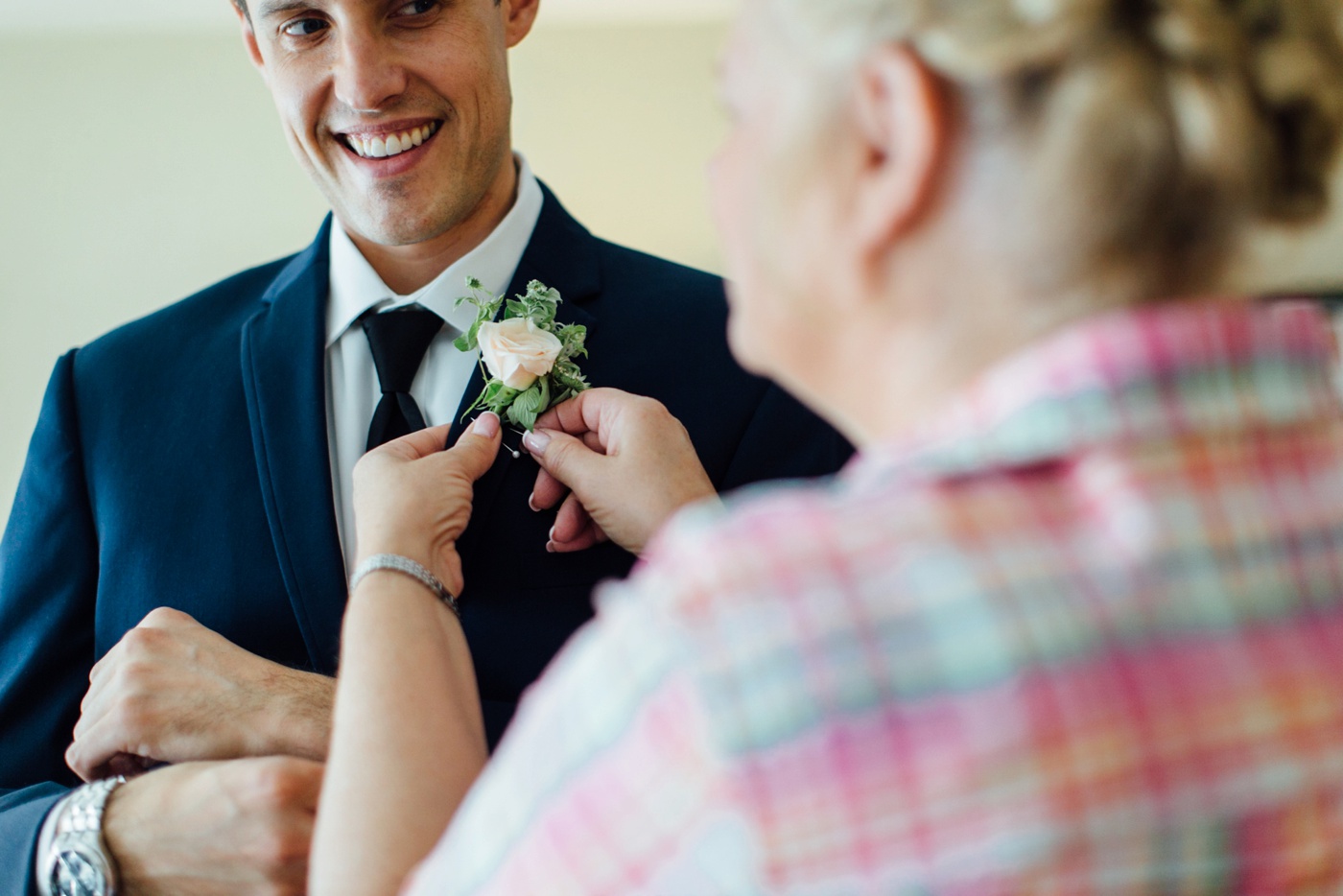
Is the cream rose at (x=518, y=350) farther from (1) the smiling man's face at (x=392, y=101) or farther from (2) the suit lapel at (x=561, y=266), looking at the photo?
(1) the smiling man's face at (x=392, y=101)

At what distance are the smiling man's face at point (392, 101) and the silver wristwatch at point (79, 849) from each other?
855 millimetres

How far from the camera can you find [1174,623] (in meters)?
0.59

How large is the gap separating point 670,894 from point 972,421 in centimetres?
30

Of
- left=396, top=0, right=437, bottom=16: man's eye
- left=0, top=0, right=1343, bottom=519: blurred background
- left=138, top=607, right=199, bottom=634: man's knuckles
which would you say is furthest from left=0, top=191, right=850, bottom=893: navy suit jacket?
left=0, top=0, right=1343, bottom=519: blurred background

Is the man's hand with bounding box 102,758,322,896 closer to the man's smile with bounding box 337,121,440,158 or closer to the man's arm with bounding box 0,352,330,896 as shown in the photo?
the man's arm with bounding box 0,352,330,896

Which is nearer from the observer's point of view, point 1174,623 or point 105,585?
point 1174,623

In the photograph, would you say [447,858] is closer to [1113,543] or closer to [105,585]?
[1113,543]

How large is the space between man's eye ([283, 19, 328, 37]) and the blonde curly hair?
122 centimetres

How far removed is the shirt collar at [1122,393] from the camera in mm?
624

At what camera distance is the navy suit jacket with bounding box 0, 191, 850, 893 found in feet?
5.13

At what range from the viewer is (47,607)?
5.61 feet

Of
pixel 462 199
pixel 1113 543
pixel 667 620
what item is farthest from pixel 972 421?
pixel 462 199

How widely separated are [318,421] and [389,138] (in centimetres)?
43

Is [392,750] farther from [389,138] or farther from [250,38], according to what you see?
[250,38]
